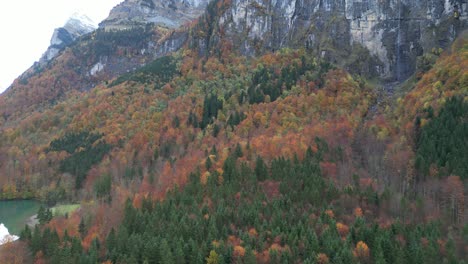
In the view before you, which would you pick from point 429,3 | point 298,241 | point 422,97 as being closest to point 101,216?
point 298,241

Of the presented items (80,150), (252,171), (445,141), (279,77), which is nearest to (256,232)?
(252,171)

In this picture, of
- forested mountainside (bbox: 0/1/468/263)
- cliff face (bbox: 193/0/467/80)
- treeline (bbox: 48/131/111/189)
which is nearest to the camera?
forested mountainside (bbox: 0/1/468/263)

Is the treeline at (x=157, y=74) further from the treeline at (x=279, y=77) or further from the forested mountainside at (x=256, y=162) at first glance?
the treeline at (x=279, y=77)

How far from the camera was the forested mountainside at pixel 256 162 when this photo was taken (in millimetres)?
62844

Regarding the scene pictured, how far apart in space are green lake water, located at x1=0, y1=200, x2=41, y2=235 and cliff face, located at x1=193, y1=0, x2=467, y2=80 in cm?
9580

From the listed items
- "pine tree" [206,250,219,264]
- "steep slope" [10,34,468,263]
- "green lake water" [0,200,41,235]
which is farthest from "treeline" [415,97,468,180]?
"green lake water" [0,200,41,235]

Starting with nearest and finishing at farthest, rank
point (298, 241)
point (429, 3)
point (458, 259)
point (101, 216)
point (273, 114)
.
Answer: point (458, 259), point (298, 241), point (101, 216), point (273, 114), point (429, 3)

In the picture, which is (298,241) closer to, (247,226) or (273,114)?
(247,226)

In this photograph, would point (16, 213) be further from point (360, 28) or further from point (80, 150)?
point (360, 28)

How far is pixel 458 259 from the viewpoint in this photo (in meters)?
56.0

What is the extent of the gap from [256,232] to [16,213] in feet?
245

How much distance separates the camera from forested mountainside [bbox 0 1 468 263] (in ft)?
206

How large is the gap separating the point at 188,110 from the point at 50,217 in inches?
2499

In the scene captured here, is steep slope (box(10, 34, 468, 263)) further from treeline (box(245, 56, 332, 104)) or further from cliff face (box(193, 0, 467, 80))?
cliff face (box(193, 0, 467, 80))
